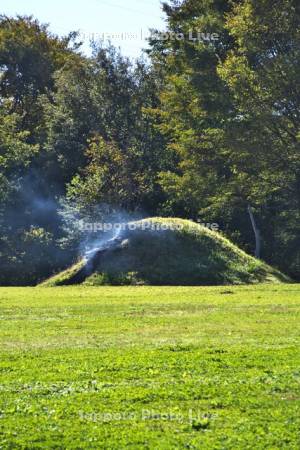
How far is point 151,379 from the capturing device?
10.4 meters

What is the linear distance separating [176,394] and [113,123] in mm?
39640

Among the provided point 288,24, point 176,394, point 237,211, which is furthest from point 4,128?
point 176,394

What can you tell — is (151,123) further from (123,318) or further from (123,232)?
(123,318)

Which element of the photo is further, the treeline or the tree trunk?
the tree trunk

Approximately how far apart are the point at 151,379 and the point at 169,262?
20841 millimetres

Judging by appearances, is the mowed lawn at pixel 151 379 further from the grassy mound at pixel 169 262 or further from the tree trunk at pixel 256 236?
the tree trunk at pixel 256 236

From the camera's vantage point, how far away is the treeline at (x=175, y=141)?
1276 inches

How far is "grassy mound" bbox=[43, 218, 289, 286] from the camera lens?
1193 inches

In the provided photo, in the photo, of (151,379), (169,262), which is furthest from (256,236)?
(151,379)

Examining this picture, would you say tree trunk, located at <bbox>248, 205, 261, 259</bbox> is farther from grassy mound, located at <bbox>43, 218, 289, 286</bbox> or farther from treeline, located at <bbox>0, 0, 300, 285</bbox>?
grassy mound, located at <bbox>43, 218, 289, 286</bbox>

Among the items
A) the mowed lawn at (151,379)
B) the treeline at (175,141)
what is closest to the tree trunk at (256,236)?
the treeline at (175,141)

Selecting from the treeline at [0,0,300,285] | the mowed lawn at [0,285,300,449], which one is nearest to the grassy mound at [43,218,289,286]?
the treeline at [0,0,300,285]

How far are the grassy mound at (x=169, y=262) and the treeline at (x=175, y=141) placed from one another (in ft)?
14.4

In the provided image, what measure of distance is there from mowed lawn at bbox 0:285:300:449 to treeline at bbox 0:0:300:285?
16411 mm
